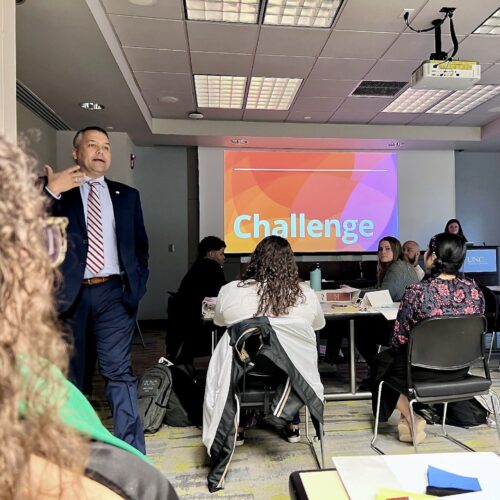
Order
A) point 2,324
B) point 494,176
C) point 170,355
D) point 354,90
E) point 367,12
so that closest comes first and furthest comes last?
point 2,324 → point 367,12 → point 170,355 → point 354,90 → point 494,176

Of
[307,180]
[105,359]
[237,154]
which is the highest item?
[237,154]

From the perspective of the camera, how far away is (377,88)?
459 cm

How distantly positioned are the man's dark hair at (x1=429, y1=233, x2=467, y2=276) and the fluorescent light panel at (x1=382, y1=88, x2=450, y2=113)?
298 centimetres

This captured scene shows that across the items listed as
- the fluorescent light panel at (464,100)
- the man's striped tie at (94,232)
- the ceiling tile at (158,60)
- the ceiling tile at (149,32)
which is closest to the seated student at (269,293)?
the man's striped tie at (94,232)

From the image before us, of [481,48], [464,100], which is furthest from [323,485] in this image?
[464,100]

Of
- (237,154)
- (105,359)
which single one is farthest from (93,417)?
(237,154)

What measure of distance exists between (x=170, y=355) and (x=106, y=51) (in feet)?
8.08

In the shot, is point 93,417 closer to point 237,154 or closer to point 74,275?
point 74,275

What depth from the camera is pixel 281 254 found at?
236 cm

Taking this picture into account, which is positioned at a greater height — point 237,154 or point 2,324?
point 237,154

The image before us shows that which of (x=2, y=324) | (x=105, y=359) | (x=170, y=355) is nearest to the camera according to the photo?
(x=2, y=324)

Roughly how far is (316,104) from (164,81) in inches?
72.5

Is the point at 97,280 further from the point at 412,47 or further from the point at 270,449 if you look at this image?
the point at 412,47

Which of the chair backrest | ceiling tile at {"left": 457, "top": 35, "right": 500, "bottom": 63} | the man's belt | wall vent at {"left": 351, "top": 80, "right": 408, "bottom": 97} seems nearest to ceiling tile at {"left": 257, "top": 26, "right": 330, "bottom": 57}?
wall vent at {"left": 351, "top": 80, "right": 408, "bottom": 97}
